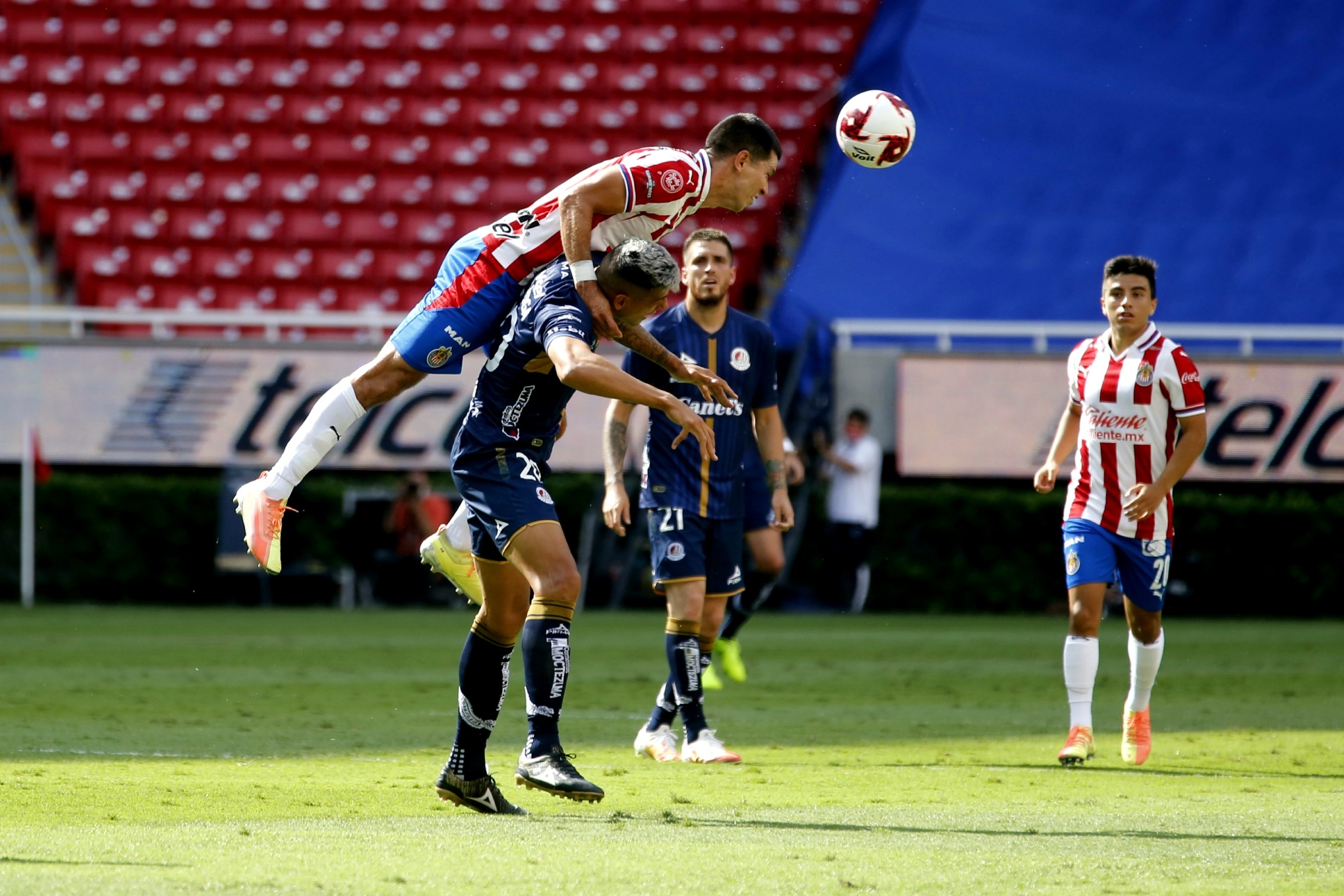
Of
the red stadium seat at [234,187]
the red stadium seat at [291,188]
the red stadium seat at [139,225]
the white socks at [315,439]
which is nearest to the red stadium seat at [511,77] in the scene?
the red stadium seat at [291,188]

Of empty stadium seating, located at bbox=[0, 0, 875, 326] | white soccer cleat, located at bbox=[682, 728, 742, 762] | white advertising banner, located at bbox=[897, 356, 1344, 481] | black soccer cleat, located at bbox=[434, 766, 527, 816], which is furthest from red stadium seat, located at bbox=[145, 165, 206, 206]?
black soccer cleat, located at bbox=[434, 766, 527, 816]

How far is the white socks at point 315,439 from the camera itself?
241 inches

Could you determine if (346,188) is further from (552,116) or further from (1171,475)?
(1171,475)

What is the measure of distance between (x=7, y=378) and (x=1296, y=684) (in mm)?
12465

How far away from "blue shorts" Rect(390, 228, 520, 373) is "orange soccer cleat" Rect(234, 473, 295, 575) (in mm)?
728

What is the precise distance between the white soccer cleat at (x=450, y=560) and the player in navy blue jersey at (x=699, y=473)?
1.28 m

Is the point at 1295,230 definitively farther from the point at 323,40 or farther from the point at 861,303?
the point at 323,40

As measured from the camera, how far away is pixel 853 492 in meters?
16.4

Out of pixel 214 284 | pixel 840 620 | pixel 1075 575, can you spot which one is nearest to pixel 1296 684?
pixel 1075 575

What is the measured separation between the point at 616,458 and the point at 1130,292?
231 centimetres

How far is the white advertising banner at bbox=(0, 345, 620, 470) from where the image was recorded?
55.1ft

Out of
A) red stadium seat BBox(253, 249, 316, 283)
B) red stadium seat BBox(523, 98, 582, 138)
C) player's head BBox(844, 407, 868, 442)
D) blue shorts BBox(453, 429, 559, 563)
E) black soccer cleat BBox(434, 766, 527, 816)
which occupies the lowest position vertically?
black soccer cleat BBox(434, 766, 527, 816)

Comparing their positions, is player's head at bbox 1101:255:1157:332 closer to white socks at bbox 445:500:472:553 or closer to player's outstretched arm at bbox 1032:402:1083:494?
player's outstretched arm at bbox 1032:402:1083:494

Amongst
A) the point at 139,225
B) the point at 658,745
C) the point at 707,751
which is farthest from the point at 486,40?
the point at 707,751
